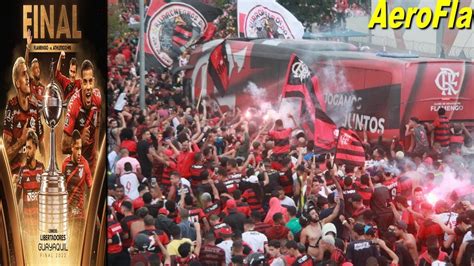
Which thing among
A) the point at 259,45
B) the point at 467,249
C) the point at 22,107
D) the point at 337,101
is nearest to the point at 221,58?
the point at 259,45

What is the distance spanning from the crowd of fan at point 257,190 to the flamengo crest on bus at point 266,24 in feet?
1.68

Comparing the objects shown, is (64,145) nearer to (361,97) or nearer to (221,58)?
(221,58)

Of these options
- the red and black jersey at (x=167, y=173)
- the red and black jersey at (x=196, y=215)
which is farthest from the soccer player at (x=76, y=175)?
the red and black jersey at (x=196, y=215)

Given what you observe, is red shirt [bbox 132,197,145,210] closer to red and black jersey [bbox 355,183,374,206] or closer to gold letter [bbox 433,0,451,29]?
red and black jersey [bbox 355,183,374,206]

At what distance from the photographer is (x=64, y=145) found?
7738mm

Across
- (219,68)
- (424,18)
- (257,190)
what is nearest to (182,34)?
(219,68)

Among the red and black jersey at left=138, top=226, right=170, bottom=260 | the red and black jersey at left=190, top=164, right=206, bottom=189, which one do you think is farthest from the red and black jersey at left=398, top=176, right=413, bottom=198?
the red and black jersey at left=138, top=226, right=170, bottom=260

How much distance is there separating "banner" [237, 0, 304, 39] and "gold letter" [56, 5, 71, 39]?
1.23 metres

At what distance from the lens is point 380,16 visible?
7398 mm

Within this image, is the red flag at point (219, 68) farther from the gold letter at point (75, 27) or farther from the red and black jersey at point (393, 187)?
the red and black jersey at point (393, 187)

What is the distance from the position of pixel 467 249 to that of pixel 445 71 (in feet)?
4.02

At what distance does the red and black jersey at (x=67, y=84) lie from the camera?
303 inches

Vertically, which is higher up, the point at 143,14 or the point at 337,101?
the point at 143,14

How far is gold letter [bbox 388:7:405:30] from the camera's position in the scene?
738 cm
